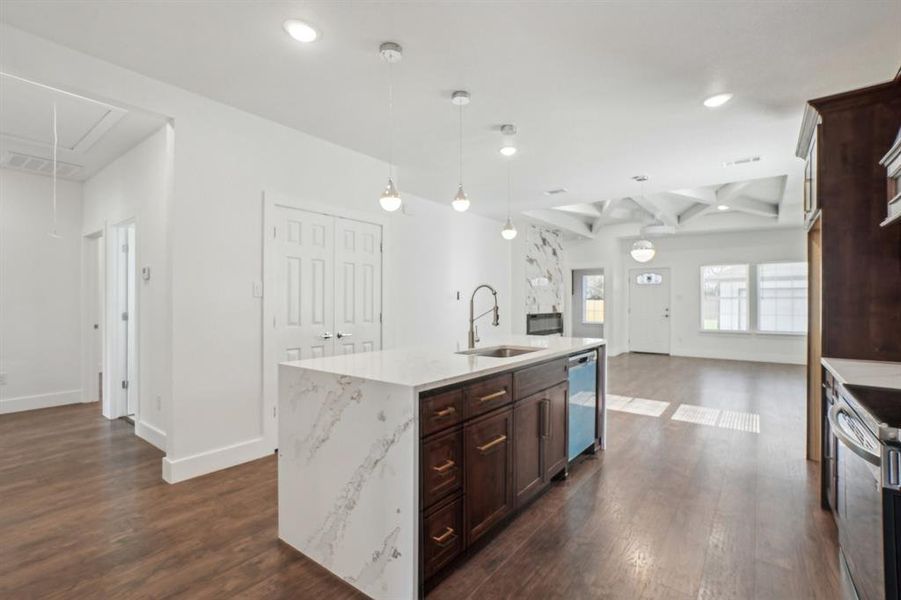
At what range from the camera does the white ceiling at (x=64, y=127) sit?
3166 millimetres

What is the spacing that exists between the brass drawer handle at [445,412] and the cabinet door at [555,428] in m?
0.97

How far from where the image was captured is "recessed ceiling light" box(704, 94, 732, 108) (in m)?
3.07

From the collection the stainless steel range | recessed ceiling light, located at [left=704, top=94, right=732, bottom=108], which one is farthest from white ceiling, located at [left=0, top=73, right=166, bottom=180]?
the stainless steel range

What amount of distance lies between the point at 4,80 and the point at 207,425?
2823 millimetres

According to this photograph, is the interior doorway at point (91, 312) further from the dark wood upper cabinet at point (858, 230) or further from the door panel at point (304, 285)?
the dark wood upper cabinet at point (858, 230)

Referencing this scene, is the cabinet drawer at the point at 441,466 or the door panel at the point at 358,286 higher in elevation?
the door panel at the point at 358,286

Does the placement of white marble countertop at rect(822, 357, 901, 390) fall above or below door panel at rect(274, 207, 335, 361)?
below

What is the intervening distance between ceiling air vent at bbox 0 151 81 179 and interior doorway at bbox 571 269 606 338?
33.7ft

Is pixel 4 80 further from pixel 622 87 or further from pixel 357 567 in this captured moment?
pixel 622 87

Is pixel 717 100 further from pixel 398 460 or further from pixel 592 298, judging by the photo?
pixel 592 298

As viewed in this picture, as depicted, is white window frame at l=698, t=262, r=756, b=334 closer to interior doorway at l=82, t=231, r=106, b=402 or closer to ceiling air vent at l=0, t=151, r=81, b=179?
interior doorway at l=82, t=231, r=106, b=402

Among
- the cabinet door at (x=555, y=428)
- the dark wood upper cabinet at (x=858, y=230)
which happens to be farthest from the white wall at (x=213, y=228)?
the dark wood upper cabinet at (x=858, y=230)

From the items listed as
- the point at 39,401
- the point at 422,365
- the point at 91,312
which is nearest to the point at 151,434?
the point at 39,401

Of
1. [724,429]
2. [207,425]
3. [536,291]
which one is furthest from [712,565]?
[536,291]
